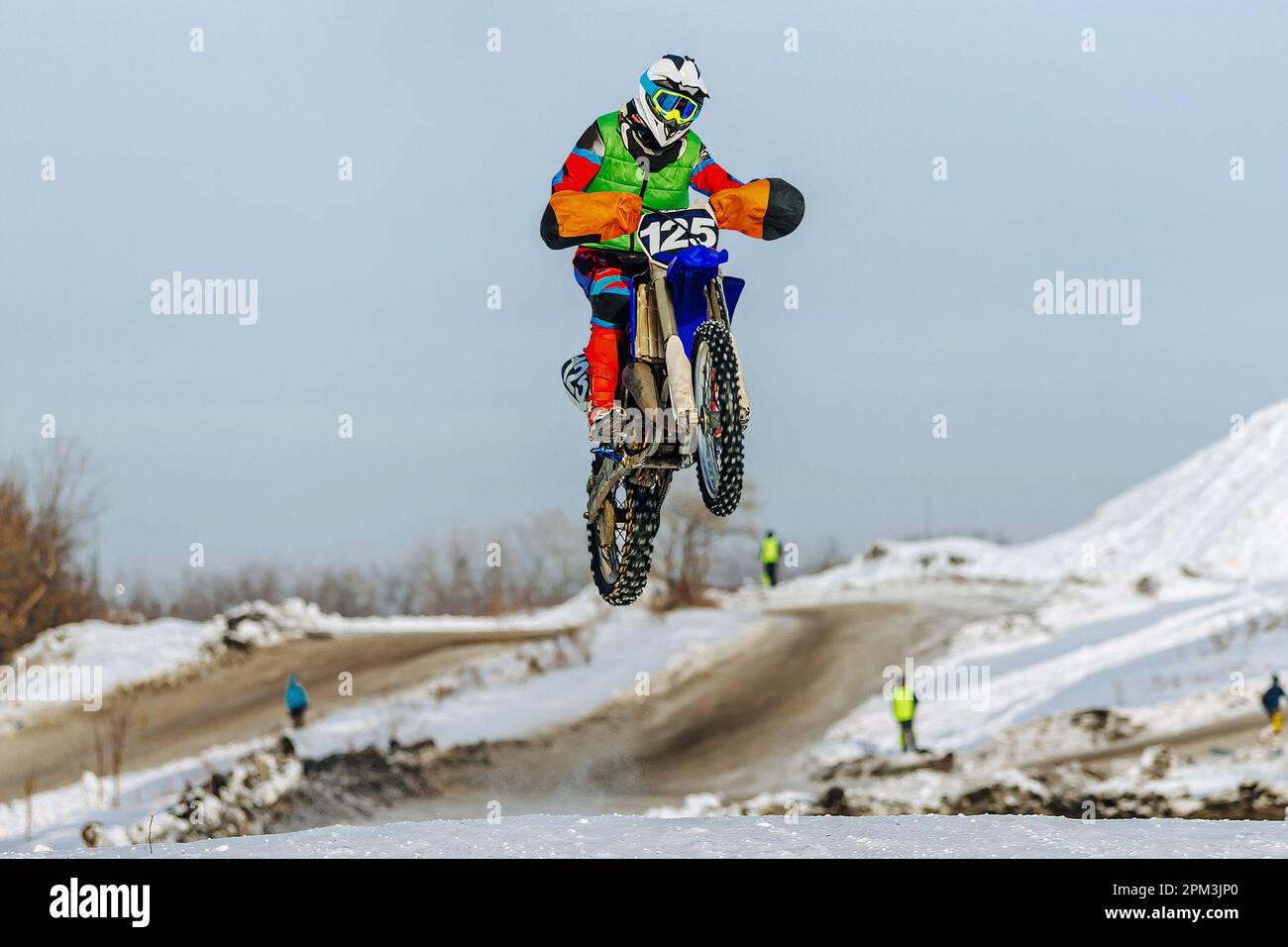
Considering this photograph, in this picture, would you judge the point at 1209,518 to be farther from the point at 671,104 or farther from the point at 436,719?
the point at 671,104

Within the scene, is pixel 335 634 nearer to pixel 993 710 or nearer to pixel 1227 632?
pixel 993 710

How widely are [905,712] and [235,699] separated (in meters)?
12.9

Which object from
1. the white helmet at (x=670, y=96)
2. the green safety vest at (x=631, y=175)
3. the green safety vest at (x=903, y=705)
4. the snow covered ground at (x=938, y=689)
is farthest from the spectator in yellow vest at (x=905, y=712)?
the white helmet at (x=670, y=96)

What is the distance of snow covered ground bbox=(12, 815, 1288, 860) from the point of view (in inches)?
296

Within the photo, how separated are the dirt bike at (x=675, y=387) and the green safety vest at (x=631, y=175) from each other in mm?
125

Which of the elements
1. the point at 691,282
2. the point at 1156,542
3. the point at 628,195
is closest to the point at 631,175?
the point at 628,195

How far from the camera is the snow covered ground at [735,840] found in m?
7.52

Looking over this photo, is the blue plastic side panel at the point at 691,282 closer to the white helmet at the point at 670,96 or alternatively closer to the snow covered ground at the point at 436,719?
the white helmet at the point at 670,96

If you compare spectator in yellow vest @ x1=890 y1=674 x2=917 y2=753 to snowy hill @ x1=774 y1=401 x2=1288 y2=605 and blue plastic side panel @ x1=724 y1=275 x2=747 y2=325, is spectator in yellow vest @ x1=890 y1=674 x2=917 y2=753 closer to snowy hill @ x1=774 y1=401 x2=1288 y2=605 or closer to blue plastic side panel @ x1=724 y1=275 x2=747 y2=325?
snowy hill @ x1=774 y1=401 x2=1288 y2=605

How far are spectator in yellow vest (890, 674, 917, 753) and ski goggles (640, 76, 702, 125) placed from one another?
16154 millimetres

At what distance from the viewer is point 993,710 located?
917 inches

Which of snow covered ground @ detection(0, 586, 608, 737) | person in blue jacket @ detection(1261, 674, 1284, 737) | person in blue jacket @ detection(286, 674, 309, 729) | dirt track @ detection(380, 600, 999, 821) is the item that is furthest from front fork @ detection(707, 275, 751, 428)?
snow covered ground @ detection(0, 586, 608, 737)
